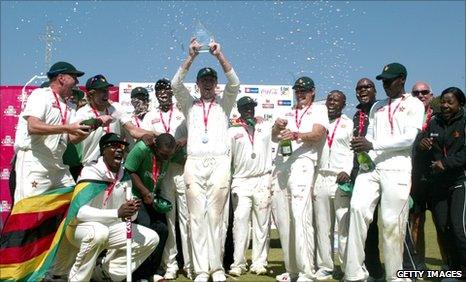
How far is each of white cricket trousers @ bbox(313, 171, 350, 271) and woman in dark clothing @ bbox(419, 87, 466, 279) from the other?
1.22m

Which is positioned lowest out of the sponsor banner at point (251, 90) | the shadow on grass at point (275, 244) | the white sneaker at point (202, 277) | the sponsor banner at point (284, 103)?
the shadow on grass at point (275, 244)

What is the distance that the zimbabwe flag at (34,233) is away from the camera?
6.03m

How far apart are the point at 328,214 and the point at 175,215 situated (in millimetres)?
2199

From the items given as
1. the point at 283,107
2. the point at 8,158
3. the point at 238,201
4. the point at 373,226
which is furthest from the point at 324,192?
the point at 8,158

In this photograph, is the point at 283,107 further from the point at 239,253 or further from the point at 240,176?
the point at 239,253

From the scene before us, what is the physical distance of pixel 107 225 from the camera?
20.6 feet

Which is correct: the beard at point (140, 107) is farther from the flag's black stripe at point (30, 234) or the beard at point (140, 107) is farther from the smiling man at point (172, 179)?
the flag's black stripe at point (30, 234)

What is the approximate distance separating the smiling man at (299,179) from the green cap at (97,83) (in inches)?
91.7

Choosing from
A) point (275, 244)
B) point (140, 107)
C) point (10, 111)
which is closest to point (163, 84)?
point (140, 107)

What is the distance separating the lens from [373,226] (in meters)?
7.30

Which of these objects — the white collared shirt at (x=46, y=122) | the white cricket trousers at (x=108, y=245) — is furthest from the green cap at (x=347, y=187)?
the white collared shirt at (x=46, y=122)

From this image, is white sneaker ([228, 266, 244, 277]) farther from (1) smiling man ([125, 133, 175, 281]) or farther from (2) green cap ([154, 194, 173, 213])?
(2) green cap ([154, 194, 173, 213])

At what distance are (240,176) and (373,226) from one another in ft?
7.31

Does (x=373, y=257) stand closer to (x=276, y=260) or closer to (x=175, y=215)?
(x=276, y=260)
